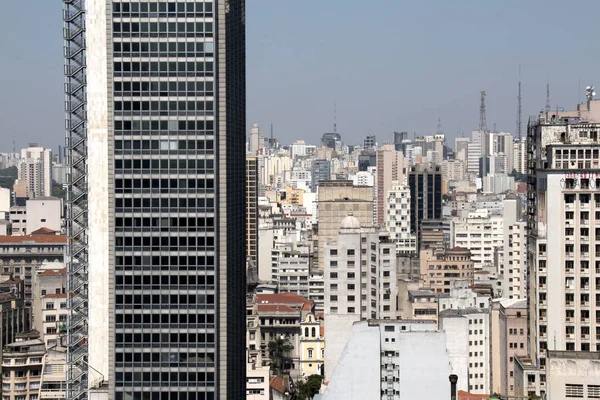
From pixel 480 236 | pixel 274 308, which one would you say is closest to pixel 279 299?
pixel 274 308

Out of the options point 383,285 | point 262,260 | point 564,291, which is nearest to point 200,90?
point 564,291

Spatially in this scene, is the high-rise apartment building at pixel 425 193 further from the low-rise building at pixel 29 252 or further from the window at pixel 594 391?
the window at pixel 594 391

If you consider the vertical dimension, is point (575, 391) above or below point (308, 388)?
above

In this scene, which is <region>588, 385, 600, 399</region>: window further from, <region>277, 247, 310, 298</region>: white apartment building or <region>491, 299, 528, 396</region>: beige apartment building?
<region>277, 247, 310, 298</region>: white apartment building

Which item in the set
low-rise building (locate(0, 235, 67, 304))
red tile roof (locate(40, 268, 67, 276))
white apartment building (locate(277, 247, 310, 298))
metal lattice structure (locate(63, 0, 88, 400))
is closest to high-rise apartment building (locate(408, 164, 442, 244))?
white apartment building (locate(277, 247, 310, 298))

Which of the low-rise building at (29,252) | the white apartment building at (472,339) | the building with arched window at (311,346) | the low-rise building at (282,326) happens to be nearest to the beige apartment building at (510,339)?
the white apartment building at (472,339)

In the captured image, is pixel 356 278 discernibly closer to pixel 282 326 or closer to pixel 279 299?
pixel 282 326
